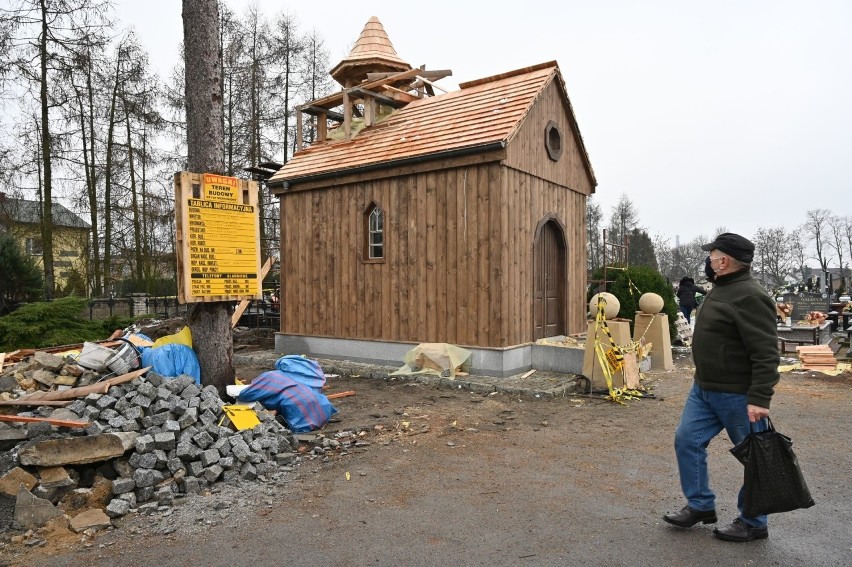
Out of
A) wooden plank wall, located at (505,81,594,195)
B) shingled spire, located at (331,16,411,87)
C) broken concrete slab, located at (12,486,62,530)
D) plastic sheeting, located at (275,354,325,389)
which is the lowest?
broken concrete slab, located at (12,486,62,530)

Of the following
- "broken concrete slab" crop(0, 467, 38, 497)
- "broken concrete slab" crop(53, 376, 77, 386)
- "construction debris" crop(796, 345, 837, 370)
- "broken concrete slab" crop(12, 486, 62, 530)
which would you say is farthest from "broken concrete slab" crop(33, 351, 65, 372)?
"construction debris" crop(796, 345, 837, 370)

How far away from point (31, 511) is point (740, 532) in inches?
210

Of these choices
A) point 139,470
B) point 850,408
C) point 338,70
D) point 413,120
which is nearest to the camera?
point 139,470

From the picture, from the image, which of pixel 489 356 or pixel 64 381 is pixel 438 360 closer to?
pixel 489 356

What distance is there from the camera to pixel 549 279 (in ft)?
40.0

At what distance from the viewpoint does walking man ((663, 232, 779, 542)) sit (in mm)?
3568

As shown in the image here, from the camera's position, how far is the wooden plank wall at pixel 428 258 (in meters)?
10.3

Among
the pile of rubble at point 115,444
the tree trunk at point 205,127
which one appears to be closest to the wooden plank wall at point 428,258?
the tree trunk at point 205,127

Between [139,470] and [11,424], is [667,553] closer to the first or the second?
Result: [139,470]

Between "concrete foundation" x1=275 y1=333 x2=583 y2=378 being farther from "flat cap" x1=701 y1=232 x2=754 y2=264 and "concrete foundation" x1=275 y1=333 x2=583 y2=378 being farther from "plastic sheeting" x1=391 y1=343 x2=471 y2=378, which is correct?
"flat cap" x1=701 y1=232 x2=754 y2=264

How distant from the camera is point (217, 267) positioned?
6801 mm

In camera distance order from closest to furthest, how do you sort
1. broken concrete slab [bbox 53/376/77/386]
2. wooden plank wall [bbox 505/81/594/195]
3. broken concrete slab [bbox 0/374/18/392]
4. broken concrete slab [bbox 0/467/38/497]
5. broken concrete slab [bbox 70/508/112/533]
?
broken concrete slab [bbox 70/508/112/533] < broken concrete slab [bbox 0/467/38/497] < broken concrete slab [bbox 0/374/18/392] < broken concrete slab [bbox 53/376/77/386] < wooden plank wall [bbox 505/81/594/195]

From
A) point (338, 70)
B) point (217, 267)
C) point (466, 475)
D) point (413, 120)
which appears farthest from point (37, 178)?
point (466, 475)

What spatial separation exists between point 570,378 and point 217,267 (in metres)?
6.46
